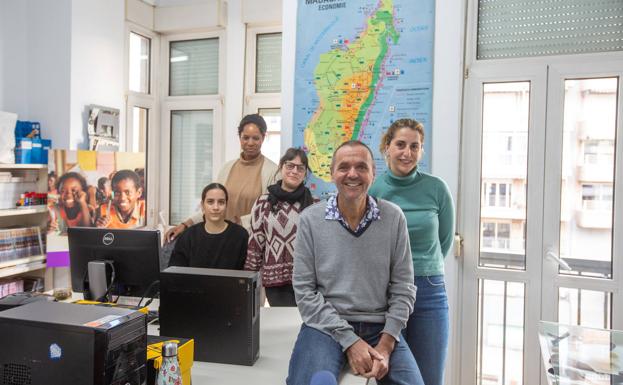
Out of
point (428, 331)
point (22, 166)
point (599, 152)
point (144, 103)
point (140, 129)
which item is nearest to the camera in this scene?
point (428, 331)

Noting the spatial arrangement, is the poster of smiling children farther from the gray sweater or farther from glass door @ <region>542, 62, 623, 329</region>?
glass door @ <region>542, 62, 623, 329</region>

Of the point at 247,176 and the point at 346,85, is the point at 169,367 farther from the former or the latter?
the point at 346,85

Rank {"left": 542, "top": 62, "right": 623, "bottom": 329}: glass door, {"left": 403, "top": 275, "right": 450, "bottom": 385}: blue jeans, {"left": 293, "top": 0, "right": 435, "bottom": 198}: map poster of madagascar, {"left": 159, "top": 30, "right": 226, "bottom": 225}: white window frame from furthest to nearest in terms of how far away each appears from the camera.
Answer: {"left": 159, "top": 30, "right": 226, "bottom": 225}: white window frame → {"left": 293, "top": 0, "right": 435, "bottom": 198}: map poster of madagascar → {"left": 542, "top": 62, "right": 623, "bottom": 329}: glass door → {"left": 403, "top": 275, "right": 450, "bottom": 385}: blue jeans

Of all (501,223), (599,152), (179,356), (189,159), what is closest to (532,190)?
(501,223)

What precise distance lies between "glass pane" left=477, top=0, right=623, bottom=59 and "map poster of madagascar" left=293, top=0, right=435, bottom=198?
0.40 metres

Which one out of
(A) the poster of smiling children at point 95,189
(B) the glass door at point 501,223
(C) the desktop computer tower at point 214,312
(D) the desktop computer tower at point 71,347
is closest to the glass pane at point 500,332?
(B) the glass door at point 501,223

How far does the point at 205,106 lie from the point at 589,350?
11.7 ft

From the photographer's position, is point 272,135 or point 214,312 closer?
point 214,312

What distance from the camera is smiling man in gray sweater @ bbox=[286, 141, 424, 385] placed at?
167 cm

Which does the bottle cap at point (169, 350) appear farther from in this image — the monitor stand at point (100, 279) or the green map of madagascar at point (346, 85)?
the green map of madagascar at point (346, 85)

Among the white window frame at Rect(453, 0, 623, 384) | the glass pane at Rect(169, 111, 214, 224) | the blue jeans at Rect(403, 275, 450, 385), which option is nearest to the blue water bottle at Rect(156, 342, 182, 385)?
the blue jeans at Rect(403, 275, 450, 385)

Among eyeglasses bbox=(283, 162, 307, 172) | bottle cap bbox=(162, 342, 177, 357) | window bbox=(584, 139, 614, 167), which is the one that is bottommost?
bottle cap bbox=(162, 342, 177, 357)

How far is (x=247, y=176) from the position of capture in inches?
116

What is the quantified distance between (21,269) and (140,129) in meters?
1.64
